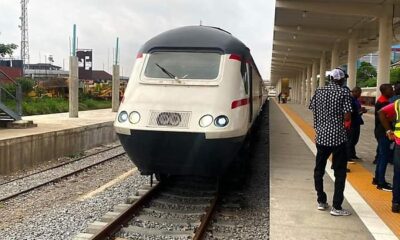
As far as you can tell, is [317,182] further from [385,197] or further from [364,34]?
[364,34]

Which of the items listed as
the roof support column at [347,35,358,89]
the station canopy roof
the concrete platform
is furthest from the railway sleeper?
the roof support column at [347,35,358,89]

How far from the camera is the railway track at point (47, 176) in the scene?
9.21 m

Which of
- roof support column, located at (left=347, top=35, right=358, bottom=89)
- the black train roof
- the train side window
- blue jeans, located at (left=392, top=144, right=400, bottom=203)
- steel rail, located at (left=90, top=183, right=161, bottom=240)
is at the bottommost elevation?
steel rail, located at (left=90, top=183, right=161, bottom=240)

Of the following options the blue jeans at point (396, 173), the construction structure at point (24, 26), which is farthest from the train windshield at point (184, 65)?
the construction structure at point (24, 26)

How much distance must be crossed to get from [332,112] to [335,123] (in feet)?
0.47

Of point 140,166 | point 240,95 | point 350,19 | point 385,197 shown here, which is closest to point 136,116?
point 140,166

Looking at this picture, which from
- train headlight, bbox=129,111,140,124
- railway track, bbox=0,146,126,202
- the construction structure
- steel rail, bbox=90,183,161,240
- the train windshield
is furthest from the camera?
the construction structure

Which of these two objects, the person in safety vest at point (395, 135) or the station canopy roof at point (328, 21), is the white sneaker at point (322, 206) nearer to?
the person in safety vest at point (395, 135)

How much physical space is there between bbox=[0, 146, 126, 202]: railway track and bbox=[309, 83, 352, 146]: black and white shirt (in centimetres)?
564

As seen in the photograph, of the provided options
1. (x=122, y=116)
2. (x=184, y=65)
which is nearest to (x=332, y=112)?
(x=184, y=65)

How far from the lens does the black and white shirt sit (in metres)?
5.89

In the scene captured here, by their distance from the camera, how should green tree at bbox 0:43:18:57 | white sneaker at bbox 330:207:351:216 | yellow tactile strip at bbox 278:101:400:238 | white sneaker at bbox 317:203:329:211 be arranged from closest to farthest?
yellow tactile strip at bbox 278:101:400:238 < white sneaker at bbox 330:207:351:216 < white sneaker at bbox 317:203:329:211 < green tree at bbox 0:43:18:57

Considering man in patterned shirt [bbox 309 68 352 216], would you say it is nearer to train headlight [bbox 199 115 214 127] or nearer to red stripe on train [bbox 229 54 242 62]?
train headlight [bbox 199 115 214 127]

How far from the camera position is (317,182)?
20.5 feet
